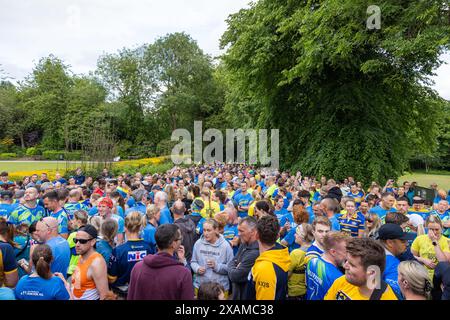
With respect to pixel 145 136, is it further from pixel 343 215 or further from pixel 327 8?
pixel 343 215

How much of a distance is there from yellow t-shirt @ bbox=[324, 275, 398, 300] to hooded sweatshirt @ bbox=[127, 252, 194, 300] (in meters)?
1.23

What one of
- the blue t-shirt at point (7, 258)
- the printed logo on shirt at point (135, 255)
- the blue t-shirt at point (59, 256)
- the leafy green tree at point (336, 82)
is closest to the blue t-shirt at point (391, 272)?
the printed logo on shirt at point (135, 255)

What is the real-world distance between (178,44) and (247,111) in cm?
2318

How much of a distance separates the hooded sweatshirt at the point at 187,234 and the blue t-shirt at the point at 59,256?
1571mm

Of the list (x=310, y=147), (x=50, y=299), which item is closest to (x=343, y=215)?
(x=50, y=299)

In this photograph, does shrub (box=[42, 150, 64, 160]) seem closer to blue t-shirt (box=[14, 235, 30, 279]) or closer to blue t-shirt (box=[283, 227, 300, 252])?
blue t-shirt (box=[14, 235, 30, 279])

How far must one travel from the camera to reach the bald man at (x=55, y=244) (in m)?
3.87

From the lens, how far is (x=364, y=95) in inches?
662

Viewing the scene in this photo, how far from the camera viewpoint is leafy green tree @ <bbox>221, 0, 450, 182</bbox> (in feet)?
45.2

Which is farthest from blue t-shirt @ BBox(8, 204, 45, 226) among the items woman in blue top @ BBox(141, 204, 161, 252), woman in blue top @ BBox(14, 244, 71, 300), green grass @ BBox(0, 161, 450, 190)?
green grass @ BBox(0, 161, 450, 190)

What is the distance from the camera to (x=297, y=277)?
3607 mm

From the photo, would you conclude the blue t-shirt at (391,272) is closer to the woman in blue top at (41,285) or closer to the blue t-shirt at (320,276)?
the blue t-shirt at (320,276)

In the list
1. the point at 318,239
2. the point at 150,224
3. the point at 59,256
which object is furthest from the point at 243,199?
the point at 59,256

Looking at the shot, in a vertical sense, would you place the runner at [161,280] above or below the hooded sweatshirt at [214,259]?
above
